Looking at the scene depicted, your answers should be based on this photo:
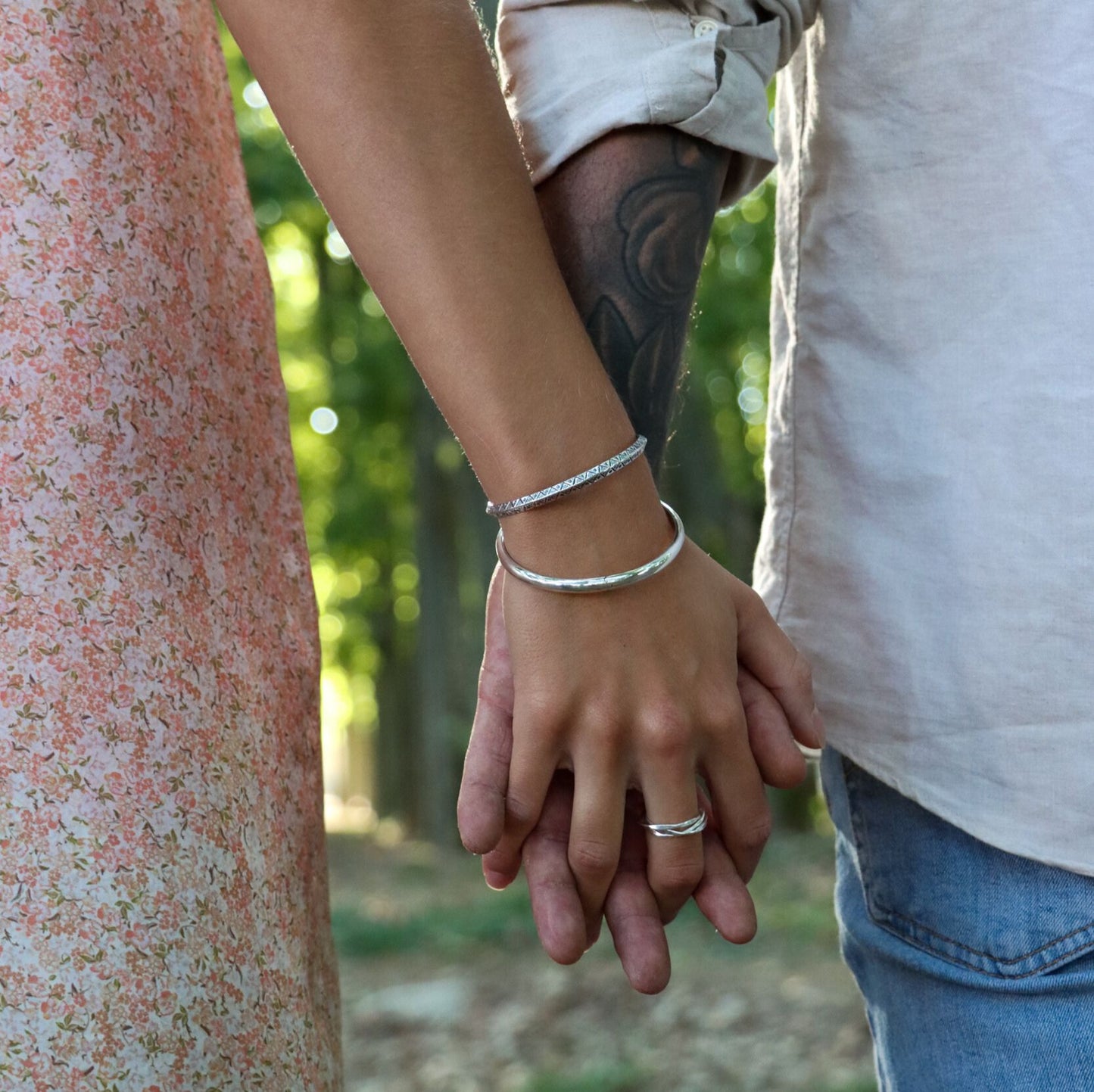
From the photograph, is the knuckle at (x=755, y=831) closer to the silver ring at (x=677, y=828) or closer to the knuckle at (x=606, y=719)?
the silver ring at (x=677, y=828)

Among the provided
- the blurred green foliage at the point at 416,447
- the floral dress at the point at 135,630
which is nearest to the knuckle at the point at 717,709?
the floral dress at the point at 135,630

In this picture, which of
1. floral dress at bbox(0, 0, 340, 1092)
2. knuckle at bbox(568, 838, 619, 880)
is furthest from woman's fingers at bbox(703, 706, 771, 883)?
floral dress at bbox(0, 0, 340, 1092)

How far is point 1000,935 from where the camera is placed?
122cm

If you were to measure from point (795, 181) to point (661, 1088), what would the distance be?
3.59 meters

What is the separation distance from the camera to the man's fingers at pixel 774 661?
1.17m

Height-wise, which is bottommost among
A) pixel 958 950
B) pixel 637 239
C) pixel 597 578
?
pixel 958 950

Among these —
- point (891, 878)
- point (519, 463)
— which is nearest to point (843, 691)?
point (891, 878)

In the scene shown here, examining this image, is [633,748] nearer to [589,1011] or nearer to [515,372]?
[515,372]

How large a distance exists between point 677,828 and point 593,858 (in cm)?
8

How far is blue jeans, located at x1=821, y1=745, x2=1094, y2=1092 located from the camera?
1188 mm

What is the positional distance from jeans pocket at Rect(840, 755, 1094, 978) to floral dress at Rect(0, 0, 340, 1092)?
0.59 meters

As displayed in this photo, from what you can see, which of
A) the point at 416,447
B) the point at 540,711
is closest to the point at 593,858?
the point at 540,711

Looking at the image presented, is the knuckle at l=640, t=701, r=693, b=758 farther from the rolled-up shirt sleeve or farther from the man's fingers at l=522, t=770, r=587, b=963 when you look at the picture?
the rolled-up shirt sleeve

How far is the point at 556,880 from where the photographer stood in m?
1.13
